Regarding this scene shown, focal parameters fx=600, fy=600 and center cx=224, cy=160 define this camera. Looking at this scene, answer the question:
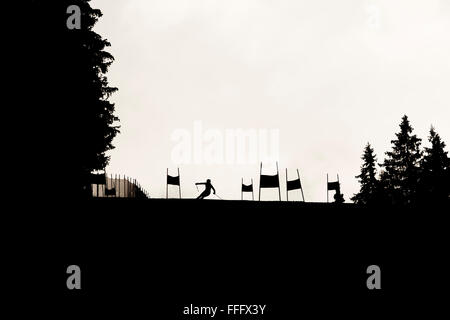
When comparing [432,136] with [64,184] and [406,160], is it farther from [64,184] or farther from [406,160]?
[64,184]

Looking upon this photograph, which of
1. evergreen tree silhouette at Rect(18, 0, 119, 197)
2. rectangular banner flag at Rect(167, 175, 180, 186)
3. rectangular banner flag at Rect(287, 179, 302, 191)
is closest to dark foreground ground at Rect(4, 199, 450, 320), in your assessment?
evergreen tree silhouette at Rect(18, 0, 119, 197)

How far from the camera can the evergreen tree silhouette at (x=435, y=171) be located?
4428cm

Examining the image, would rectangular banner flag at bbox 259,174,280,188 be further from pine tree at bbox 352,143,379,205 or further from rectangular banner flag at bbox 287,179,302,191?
pine tree at bbox 352,143,379,205

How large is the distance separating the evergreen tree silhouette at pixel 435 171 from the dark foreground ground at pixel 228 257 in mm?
26060

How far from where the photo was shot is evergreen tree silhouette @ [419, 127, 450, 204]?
44281 millimetres

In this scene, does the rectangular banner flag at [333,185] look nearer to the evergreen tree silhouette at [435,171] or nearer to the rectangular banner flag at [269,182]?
the rectangular banner flag at [269,182]

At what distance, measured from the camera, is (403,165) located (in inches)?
2018

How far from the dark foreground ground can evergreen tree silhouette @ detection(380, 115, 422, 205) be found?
31686 millimetres

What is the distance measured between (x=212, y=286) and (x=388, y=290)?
534cm

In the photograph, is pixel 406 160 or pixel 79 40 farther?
pixel 406 160
